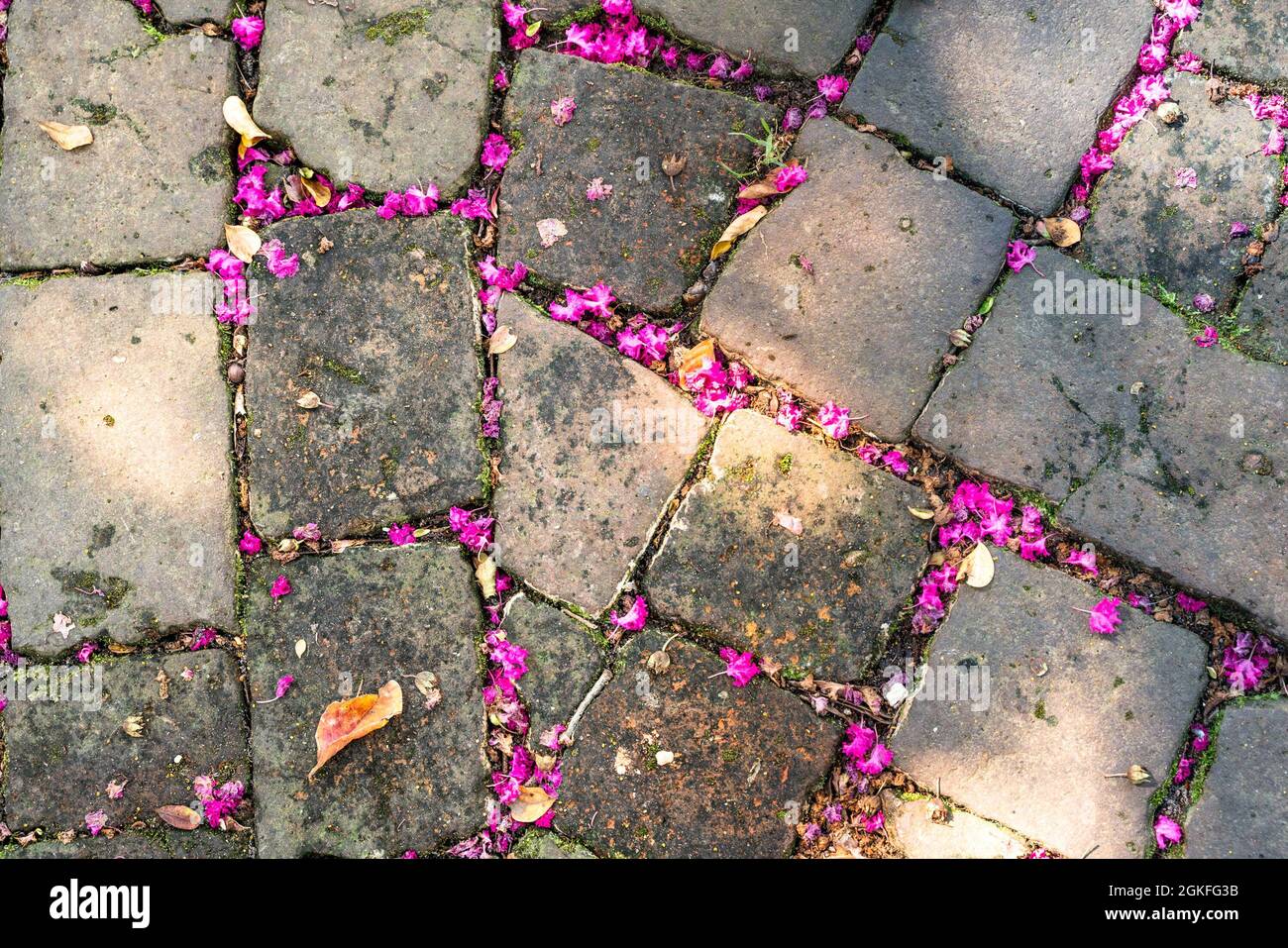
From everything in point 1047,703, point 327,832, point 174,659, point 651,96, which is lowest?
point 327,832

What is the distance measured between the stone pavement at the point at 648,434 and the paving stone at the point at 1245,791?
0.04ft

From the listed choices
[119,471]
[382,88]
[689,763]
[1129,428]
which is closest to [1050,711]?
[1129,428]

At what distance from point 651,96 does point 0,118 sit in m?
2.08

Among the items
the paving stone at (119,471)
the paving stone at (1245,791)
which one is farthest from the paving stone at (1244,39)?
the paving stone at (119,471)

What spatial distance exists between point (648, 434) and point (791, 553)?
546mm

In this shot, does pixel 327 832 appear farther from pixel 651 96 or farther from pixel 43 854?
pixel 651 96

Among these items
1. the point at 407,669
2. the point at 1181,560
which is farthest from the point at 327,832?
the point at 1181,560

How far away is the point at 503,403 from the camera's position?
2576mm

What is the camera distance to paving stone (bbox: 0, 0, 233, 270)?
2.66 meters

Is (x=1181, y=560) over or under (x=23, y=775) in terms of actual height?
over

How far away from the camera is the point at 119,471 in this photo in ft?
8.59

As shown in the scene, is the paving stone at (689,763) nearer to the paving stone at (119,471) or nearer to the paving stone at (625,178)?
the paving stone at (625,178)

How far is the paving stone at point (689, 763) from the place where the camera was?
96.7 inches

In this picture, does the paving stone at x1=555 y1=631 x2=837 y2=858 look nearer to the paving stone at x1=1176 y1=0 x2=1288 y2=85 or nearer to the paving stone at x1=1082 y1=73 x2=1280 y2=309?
the paving stone at x1=1082 y1=73 x2=1280 y2=309
